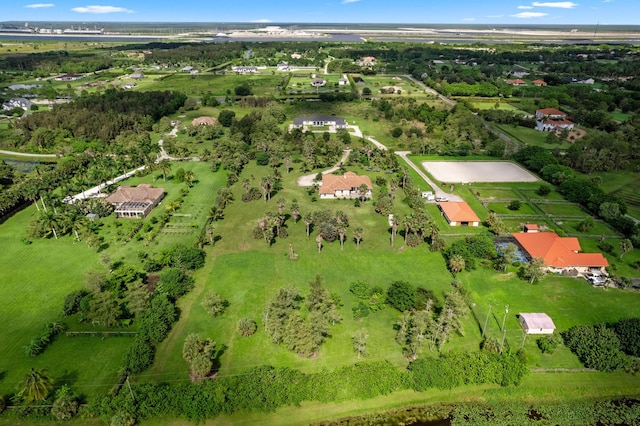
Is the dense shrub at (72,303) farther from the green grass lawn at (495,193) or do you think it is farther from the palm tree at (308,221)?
the green grass lawn at (495,193)

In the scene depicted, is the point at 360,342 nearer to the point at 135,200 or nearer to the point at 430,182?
the point at 135,200

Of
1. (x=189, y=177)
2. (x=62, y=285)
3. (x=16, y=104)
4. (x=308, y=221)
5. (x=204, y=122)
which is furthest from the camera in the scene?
(x=16, y=104)

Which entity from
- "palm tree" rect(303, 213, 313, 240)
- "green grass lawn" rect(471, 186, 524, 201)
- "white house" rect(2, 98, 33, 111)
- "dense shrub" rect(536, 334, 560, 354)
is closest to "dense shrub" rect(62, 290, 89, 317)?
"palm tree" rect(303, 213, 313, 240)

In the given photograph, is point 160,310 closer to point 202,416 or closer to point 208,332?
point 208,332

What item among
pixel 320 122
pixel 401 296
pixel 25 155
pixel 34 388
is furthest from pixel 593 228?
pixel 25 155

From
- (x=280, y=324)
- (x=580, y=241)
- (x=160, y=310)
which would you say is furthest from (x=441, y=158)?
(x=160, y=310)

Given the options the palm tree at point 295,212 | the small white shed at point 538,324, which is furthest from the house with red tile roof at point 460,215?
the palm tree at point 295,212
